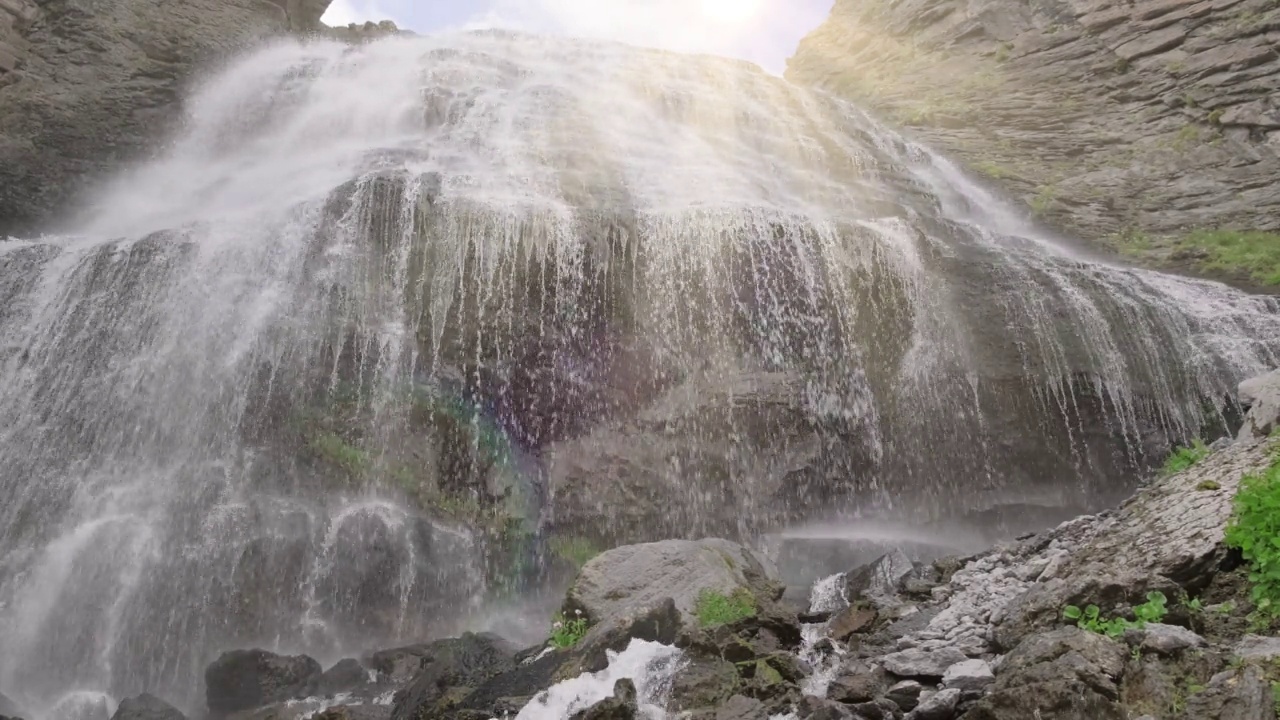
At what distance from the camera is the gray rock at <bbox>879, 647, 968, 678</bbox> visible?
5688 mm

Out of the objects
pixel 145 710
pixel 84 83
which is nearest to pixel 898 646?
pixel 145 710

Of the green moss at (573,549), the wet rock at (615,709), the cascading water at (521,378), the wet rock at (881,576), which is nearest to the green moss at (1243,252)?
the cascading water at (521,378)

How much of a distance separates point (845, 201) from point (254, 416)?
43.8 feet

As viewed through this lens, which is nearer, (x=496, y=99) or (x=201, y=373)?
(x=201, y=373)

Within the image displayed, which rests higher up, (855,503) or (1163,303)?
(1163,303)

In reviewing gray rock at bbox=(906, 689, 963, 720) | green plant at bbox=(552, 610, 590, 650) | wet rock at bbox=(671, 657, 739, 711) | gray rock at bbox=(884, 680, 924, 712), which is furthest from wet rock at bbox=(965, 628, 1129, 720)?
green plant at bbox=(552, 610, 590, 650)

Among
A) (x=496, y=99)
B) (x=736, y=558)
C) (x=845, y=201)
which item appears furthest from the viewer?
(x=496, y=99)

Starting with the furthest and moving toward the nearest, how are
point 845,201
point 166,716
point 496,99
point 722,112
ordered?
point 722,112 → point 496,99 → point 845,201 → point 166,716

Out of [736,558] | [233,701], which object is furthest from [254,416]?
[736,558]

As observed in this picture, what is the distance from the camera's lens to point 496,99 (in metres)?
22.3

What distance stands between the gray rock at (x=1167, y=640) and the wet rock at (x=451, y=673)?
6.05 m

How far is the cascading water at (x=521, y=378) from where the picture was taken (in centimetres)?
1400

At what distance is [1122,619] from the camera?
5.18 metres

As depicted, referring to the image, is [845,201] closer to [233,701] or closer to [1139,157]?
[1139,157]
